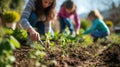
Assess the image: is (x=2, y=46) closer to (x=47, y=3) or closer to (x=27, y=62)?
(x=27, y=62)

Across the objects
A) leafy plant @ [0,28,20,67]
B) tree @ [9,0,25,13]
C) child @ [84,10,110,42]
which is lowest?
leafy plant @ [0,28,20,67]

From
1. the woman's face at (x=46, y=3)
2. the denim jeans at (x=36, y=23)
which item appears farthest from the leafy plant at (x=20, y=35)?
the woman's face at (x=46, y=3)

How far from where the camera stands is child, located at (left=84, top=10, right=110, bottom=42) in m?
8.20

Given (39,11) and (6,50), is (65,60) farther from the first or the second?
(39,11)

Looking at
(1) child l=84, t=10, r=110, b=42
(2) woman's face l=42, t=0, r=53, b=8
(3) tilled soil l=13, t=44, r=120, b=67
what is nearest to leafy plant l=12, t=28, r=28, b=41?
(2) woman's face l=42, t=0, r=53, b=8

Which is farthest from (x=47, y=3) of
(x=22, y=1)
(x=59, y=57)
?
(x=22, y=1)

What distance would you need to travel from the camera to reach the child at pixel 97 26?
8.20 m

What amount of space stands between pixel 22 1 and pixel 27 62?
21317 mm

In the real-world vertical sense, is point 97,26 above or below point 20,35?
above

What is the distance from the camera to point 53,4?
514cm

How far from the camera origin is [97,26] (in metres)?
8.58

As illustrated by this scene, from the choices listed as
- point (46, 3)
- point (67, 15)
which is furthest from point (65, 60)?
point (67, 15)

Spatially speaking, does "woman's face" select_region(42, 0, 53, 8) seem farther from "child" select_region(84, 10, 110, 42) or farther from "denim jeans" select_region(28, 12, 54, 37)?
"child" select_region(84, 10, 110, 42)

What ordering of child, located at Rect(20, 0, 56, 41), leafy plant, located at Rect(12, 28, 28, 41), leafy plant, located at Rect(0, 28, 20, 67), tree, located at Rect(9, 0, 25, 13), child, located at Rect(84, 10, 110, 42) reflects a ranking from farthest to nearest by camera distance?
tree, located at Rect(9, 0, 25, 13) → child, located at Rect(84, 10, 110, 42) → leafy plant, located at Rect(12, 28, 28, 41) → child, located at Rect(20, 0, 56, 41) → leafy plant, located at Rect(0, 28, 20, 67)
